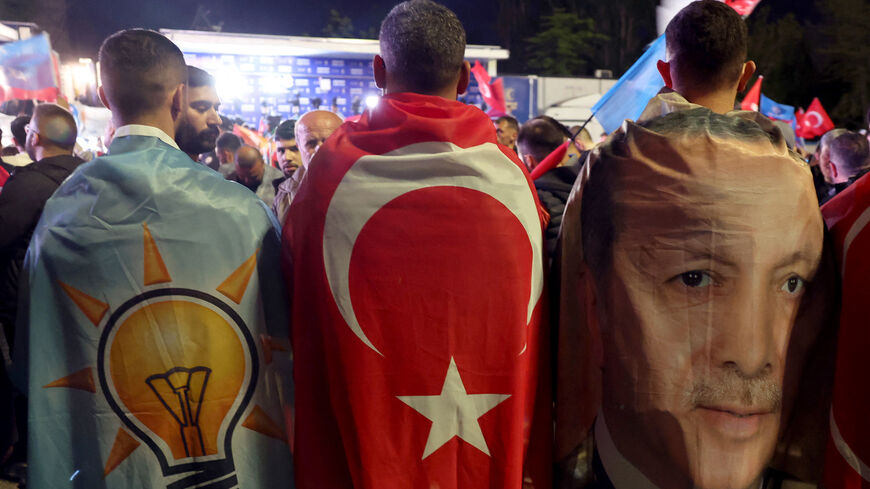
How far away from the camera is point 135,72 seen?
6.84 ft

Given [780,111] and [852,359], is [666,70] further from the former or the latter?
[780,111]

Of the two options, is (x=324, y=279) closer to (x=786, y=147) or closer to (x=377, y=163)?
(x=377, y=163)

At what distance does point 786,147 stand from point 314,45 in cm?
1327

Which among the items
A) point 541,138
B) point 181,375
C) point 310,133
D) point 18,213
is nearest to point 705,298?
point 181,375

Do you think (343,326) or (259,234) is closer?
(343,326)

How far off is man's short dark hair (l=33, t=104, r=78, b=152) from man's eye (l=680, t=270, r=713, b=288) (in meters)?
3.40

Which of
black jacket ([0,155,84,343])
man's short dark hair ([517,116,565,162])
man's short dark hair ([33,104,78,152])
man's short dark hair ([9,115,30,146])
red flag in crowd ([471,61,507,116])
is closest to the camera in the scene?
black jacket ([0,155,84,343])

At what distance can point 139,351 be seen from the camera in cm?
198

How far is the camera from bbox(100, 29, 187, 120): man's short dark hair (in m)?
2.09

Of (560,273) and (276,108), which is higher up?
(276,108)

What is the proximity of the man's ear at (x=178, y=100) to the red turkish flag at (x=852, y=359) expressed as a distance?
1.91m

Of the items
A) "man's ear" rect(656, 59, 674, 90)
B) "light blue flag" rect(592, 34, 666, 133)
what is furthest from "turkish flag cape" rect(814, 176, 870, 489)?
"light blue flag" rect(592, 34, 666, 133)

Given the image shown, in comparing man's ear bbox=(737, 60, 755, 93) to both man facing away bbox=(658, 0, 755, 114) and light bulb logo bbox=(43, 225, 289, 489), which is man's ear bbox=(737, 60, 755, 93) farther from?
light bulb logo bbox=(43, 225, 289, 489)

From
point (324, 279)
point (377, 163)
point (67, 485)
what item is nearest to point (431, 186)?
point (377, 163)
